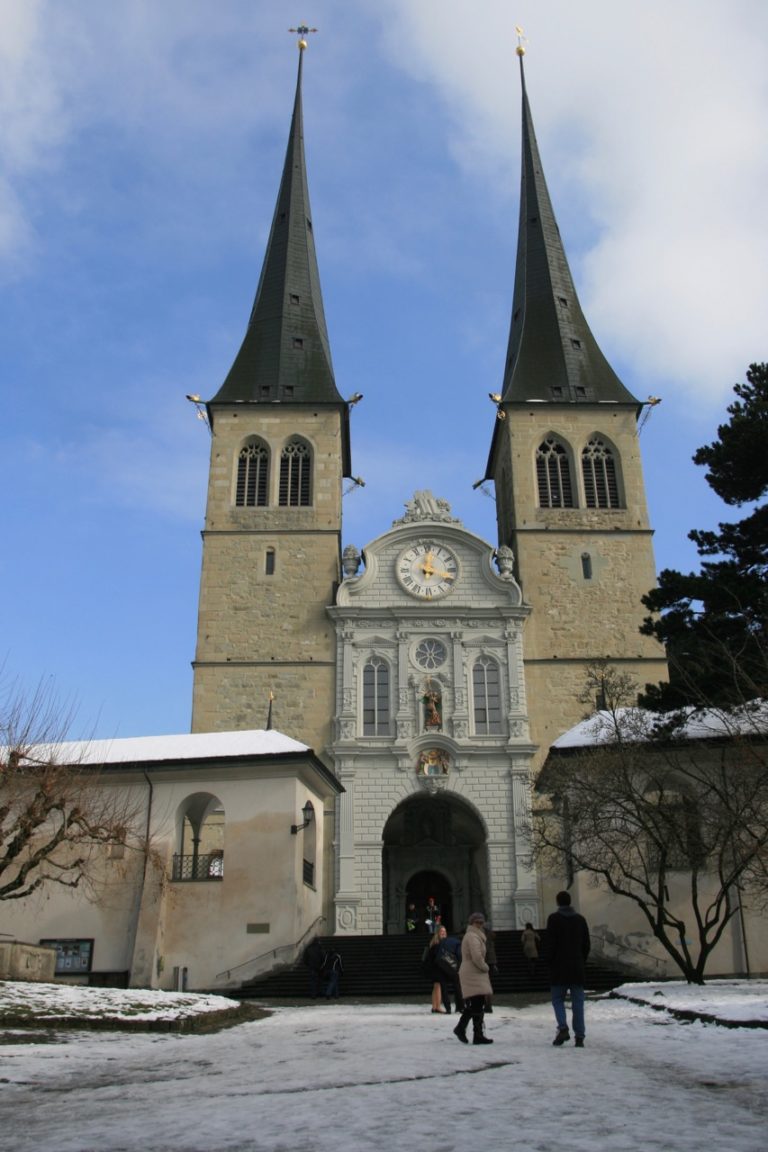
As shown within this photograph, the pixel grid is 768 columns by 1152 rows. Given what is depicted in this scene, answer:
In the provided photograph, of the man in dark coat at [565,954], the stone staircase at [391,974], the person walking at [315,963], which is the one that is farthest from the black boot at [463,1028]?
the stone staircase at [391,974]

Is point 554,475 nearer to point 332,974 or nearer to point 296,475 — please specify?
point 296,475

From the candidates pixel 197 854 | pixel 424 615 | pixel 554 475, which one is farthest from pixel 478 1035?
pixel 554 475

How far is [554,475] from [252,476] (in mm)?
11393

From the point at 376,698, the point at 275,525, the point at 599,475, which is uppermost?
the point at 599,475

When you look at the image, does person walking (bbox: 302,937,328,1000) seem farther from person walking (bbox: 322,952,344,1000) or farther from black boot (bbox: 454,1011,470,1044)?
black boot (bbox: 454,1011,470,1044)

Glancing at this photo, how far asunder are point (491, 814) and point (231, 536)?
1353cm

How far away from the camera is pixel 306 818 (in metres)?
22.4

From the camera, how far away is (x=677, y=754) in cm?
2100

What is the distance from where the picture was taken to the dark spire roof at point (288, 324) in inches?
1587

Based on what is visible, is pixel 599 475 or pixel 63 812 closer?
pixel 63 812

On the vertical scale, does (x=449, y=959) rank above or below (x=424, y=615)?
below

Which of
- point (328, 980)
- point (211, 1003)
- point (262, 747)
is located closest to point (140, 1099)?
point (211, 1003)

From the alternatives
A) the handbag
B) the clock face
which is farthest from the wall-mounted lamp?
the clock face

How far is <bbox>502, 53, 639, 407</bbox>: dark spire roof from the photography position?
40.2m
